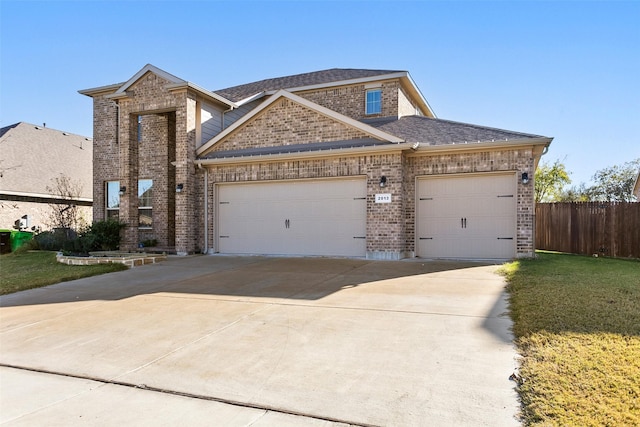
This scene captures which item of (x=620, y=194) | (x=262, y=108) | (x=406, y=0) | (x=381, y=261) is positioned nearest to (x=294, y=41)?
(x=262, y=108)

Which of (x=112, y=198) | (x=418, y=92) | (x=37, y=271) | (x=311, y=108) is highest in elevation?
(x=418, y=92)

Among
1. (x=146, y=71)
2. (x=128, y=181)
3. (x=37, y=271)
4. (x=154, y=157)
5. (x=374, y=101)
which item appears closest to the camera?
(x=37, y=271)

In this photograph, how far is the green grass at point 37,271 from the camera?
355 inches

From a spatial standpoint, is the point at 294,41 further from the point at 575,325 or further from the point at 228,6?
the point at 575,325

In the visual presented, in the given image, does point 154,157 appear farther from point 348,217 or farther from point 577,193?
point 577,193

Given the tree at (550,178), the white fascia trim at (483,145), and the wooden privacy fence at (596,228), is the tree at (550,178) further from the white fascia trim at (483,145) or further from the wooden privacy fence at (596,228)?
the white fascia trim at (483,145)

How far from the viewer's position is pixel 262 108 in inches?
526

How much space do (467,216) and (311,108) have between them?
5772mm

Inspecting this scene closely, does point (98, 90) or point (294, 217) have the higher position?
point (98, 90)

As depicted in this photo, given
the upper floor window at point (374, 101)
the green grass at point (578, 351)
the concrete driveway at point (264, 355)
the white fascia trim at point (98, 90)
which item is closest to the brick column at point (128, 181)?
the white fascia trim at point (98, 90)

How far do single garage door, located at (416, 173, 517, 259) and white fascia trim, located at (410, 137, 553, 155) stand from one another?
77 centimetres

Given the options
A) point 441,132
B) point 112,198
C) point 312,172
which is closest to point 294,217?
point 312,172

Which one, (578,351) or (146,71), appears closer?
(578,351)

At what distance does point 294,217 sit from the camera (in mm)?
12719
